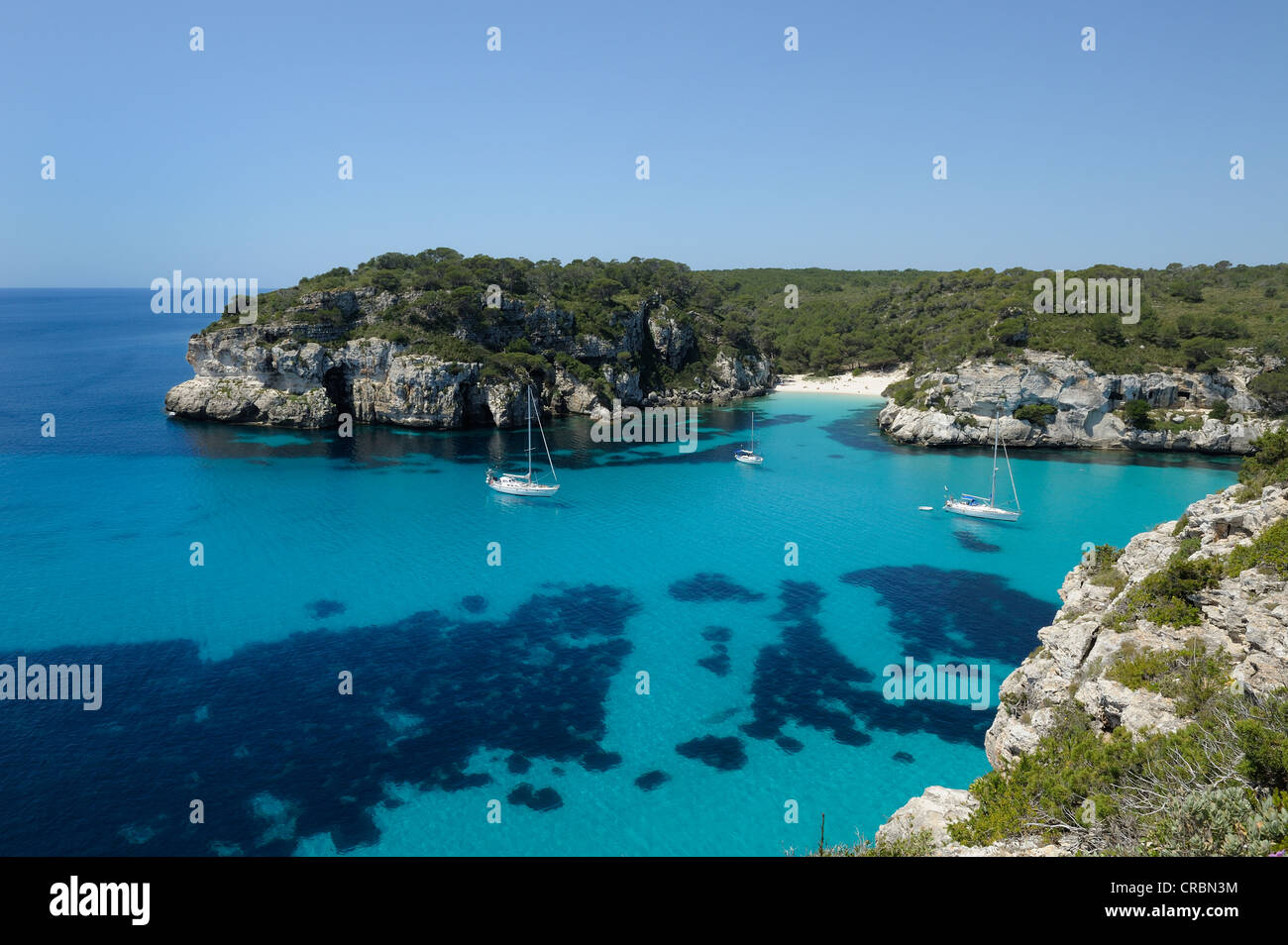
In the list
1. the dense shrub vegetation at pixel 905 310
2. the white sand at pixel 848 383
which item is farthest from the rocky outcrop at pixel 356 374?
the white sand at pixel 848 383

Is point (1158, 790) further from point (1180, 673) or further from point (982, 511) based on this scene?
point (982, 511)

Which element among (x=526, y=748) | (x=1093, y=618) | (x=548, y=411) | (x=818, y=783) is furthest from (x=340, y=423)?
(x=1093, y=618)

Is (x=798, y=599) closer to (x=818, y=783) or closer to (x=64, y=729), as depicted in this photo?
(x=818, y=783)

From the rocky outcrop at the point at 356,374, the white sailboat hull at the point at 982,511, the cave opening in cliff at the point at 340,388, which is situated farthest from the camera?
the cave opening in cliff at the point at 340,388

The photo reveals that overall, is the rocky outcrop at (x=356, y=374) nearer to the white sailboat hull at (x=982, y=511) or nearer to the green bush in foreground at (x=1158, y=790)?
the white sailboat hull at (x=982, y=511)

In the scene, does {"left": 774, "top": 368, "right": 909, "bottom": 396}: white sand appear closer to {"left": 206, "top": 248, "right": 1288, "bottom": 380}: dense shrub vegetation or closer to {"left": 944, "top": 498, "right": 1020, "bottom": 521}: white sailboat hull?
{"left": 206, "top": 248, "right": 1288, "bottom": 380}: dense shrub vegetation

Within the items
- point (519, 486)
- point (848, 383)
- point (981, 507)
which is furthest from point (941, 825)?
point (848, 383)
